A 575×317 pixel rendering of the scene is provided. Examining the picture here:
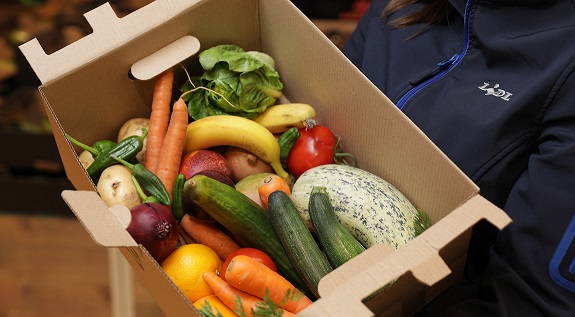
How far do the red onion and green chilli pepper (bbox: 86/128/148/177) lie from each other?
0.17m

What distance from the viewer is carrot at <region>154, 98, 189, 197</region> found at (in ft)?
3.86

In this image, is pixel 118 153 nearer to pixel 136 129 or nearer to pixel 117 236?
pixel 136 129

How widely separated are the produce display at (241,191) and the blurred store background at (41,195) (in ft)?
2.81

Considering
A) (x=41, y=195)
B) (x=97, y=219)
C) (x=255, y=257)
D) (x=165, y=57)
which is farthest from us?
(x=41, y=195)

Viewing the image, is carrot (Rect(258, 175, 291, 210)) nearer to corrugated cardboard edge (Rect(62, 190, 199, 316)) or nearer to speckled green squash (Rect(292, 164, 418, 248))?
speckled green squash (Rect(292, 164, 418, 248))

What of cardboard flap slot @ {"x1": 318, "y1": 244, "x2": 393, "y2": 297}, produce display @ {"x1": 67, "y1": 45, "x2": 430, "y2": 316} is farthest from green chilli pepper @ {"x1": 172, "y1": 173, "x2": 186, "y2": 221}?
cardboard flap slot @ {"x1": 318, "y1": 244, "x2": 393, "y2": 297}

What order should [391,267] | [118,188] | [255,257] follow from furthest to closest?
[118,188] → [255,257] → [391,267]

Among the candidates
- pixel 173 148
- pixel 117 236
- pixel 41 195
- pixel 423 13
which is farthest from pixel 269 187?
pixel 41 195

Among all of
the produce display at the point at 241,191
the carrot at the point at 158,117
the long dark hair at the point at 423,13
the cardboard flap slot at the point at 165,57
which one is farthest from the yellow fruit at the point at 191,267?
the long dark hair at the point at 423,13

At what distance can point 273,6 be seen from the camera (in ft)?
4.27

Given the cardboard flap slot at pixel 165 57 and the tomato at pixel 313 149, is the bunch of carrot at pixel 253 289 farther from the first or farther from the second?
the cardboard flap slot at pixel 165 57

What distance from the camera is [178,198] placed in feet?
3.72

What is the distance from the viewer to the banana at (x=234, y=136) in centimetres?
123

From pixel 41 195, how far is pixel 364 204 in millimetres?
1512
